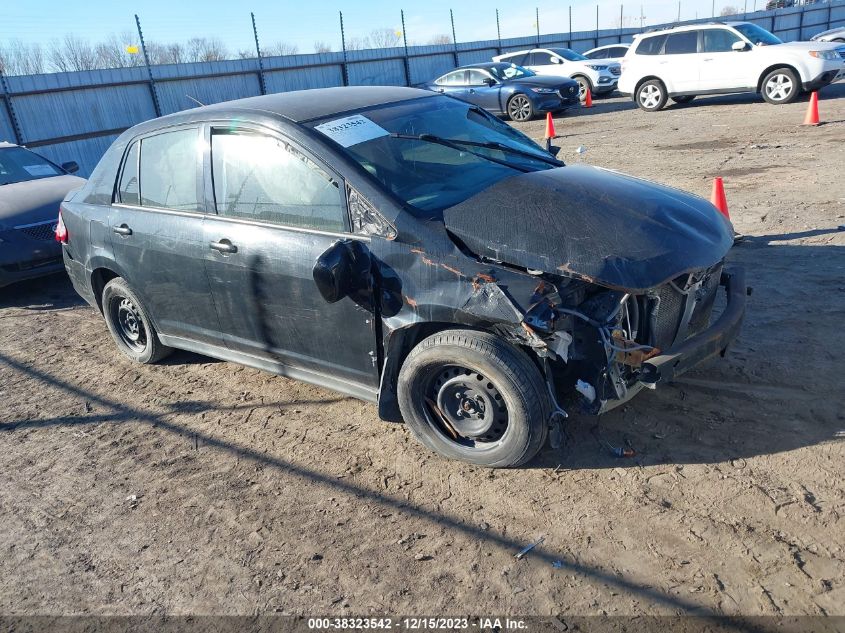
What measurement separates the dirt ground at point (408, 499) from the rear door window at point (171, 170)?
1346 millimetres

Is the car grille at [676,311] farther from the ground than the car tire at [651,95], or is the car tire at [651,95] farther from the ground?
the car grille at [676,311]

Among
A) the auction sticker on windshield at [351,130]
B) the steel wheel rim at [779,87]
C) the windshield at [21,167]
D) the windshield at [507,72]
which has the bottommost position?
the steel wheel rim at [779,87]

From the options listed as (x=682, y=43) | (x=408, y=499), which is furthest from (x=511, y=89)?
(x=408, y=499)

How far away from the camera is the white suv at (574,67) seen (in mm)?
21719

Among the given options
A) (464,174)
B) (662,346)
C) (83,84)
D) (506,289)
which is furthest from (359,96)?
(83,84)

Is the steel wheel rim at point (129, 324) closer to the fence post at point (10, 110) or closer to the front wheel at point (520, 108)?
the fence post at point (10, 110)

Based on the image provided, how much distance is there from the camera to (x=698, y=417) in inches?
152

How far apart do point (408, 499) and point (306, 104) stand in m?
2.44

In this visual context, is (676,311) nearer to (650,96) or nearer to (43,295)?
(43,295)

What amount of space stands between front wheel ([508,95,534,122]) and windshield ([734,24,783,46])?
5.00m

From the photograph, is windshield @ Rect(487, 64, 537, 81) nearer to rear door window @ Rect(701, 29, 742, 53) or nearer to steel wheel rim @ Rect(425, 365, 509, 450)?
rear door window @ Rect(701, 29, 742, 53)

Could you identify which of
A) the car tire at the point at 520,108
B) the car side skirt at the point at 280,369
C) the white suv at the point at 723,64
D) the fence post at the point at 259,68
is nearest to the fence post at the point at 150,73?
the fence post at the point at 259,68

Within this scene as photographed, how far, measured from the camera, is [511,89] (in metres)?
17.9

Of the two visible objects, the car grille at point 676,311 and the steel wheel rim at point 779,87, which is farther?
the steel wheel rim at point 779,87
